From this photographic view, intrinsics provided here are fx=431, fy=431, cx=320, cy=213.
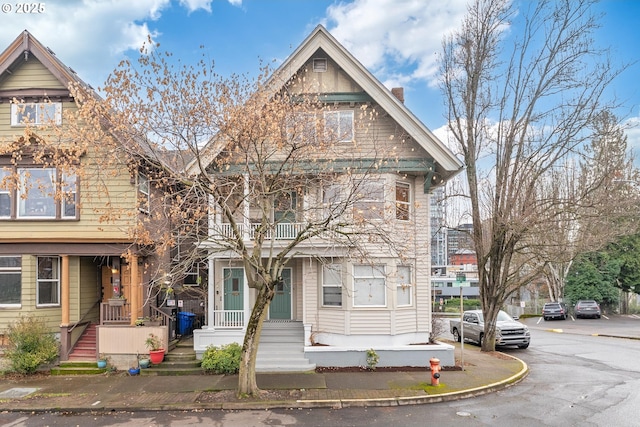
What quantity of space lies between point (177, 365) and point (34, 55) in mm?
11882

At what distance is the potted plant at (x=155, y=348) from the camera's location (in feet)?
46.9

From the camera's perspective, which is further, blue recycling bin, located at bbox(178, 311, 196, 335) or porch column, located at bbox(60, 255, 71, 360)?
blue recycling bin, located at bbox(178, 311, 196, 335)

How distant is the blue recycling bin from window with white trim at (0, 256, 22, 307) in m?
5.59

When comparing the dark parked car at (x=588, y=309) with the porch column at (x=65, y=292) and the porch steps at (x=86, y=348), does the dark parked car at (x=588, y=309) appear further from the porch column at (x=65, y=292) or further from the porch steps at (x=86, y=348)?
the porch column at (x=65, y=292)

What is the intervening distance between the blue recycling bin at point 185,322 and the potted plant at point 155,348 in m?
2.84

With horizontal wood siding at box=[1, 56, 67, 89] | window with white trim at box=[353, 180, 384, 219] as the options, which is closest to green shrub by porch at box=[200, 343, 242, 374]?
window with white trim at box=[353, 180, 384, 219]

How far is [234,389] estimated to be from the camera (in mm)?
11977

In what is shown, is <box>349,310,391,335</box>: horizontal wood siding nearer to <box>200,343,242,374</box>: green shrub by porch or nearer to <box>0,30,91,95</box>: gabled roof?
<box>200,343,242,374</box>: green shrub by porch

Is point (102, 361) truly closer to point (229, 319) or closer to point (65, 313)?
point (65, 313)

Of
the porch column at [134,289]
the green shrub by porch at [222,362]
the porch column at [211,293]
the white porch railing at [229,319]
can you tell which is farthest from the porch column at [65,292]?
the green shrub by porch at [222,362]

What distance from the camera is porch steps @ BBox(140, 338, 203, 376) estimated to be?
45.8 ft

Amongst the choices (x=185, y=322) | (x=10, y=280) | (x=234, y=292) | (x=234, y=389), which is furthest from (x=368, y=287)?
(x=10, y=280)

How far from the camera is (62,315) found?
14.9m

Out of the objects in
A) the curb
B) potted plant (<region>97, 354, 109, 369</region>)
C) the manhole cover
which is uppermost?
potted plant (<region>97, 354, 109, 369</region>)
